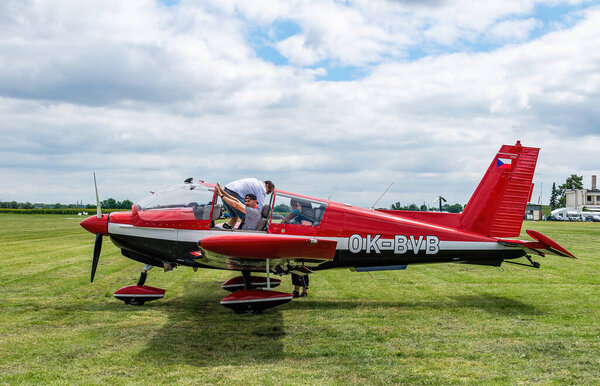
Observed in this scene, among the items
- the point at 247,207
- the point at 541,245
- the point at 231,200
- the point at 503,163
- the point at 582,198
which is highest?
the point at 582,198

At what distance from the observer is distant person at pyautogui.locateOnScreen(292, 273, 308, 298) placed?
8336 millimetres

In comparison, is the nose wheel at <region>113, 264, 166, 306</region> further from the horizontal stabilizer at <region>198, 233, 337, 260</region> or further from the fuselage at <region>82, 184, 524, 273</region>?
the horizontal stabilizer at <region>198, 233, 337, 260</region>

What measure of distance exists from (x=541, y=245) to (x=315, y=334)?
4145 mm

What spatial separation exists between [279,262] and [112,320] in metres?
2.57

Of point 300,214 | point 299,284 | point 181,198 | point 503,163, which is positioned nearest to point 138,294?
point 181,198

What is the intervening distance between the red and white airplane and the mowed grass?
0.70m

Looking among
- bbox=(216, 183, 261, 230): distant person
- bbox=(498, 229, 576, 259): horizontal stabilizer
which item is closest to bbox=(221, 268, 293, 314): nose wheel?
bbox=(216, 183, 261, 230): distant person

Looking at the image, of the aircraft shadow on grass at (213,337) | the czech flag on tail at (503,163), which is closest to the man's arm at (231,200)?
the aircraft shadow on grass at (213,337)

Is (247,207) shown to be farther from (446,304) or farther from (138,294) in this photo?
(446,304)

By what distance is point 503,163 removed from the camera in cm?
810

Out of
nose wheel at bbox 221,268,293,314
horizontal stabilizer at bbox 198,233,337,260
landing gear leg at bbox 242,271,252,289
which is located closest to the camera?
horizontal stabilizer at bbox 198,233,337,260

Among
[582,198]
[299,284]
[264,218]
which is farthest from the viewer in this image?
[582,198]

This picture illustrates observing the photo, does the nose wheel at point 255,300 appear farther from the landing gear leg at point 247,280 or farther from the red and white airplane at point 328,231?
the landing gear leg at point 247,280

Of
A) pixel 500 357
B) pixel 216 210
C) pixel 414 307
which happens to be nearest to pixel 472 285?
pixel 414 307
